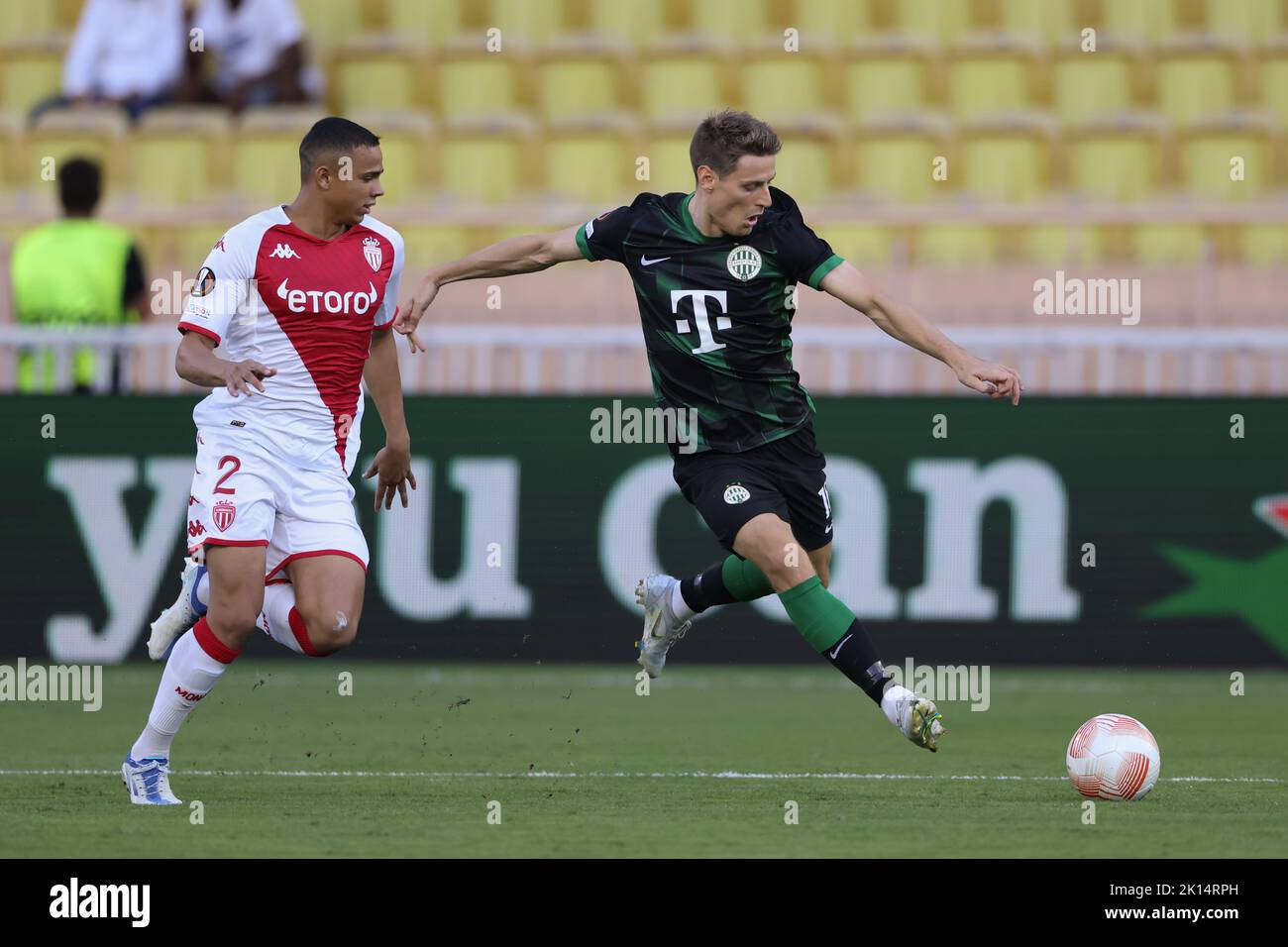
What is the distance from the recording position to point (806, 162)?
50.4 ft

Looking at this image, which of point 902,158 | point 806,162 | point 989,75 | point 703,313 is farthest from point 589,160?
point 703,313

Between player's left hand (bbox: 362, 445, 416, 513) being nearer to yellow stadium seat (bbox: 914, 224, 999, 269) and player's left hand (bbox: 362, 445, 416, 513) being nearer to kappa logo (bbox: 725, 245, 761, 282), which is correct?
kappa logo (bbox: 725, 245, 761, 282)

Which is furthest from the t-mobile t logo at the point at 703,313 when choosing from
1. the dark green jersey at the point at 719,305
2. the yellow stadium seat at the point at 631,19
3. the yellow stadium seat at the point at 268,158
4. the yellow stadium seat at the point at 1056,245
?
the yellow stadium seat at the point at 631,19

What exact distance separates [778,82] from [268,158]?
3.76 meters

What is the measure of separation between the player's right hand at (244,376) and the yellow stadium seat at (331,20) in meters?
10.6

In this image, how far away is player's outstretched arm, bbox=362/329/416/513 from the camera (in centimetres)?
795

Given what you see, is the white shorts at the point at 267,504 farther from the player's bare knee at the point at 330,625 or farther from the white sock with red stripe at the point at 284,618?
the player's bare knee at the point at 330,625

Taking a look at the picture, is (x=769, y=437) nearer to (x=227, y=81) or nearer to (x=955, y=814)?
(x=955, y=814)

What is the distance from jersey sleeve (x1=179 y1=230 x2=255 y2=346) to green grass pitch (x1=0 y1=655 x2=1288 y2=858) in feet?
5.21

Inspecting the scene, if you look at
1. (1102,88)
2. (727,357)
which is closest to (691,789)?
(727,357)

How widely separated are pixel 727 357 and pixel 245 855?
110 inches

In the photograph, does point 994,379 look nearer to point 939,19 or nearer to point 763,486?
point 763,486

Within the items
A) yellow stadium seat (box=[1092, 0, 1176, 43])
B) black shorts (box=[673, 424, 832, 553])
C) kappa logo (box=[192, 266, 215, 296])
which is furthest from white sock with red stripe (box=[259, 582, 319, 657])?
yellow stadium seat (box=[1092, 0, 1176, 43])

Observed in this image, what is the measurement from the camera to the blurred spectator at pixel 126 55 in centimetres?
1606
